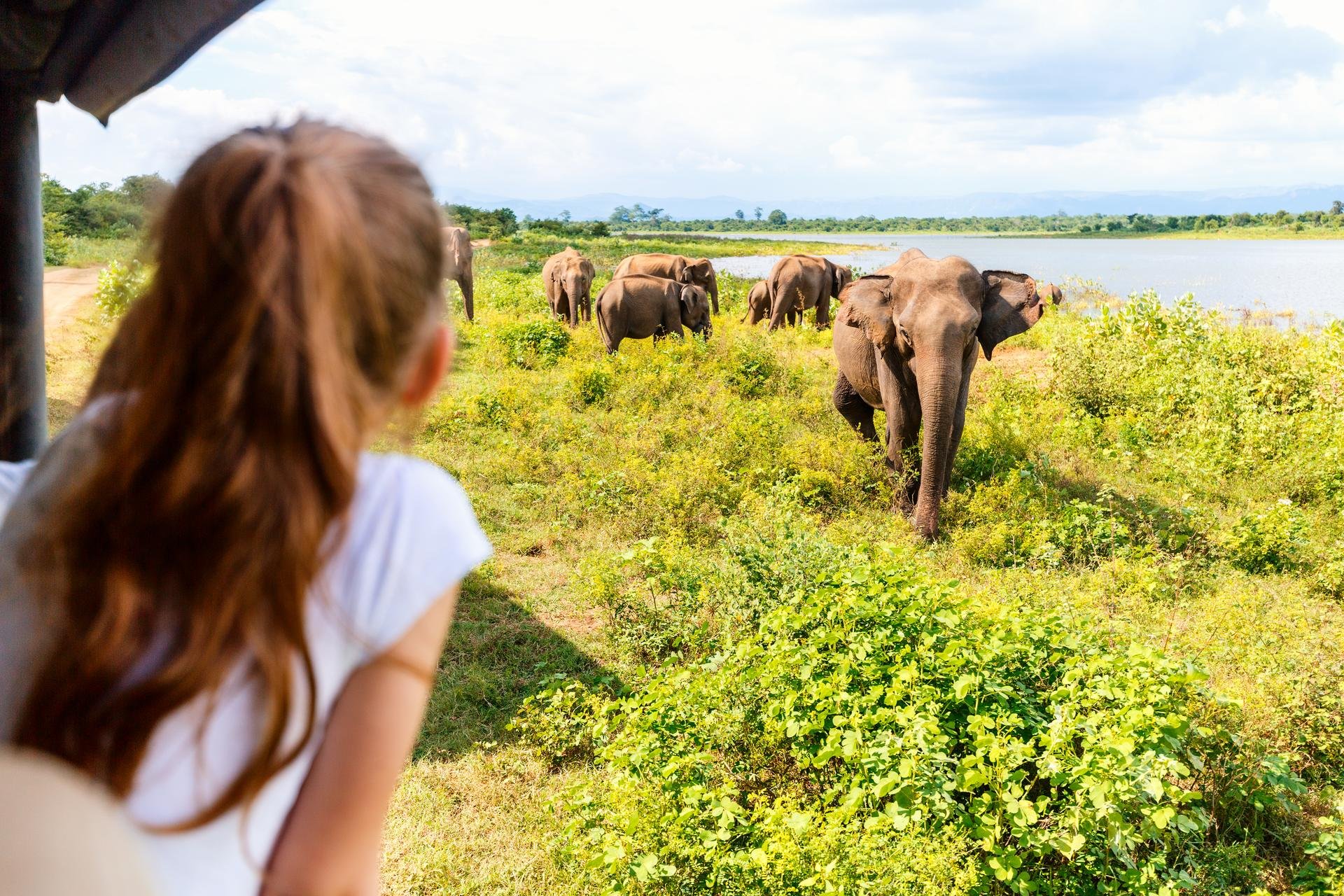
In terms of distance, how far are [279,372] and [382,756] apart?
431mm

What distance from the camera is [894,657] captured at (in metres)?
4.19

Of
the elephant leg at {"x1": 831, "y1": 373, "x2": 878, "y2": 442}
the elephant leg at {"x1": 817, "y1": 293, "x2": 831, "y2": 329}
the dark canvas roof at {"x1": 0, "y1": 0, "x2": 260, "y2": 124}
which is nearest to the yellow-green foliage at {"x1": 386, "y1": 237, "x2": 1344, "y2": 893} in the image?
the elephant leg at {"x1": 831, "y1": 373, "x2": 878, "y2": 442}

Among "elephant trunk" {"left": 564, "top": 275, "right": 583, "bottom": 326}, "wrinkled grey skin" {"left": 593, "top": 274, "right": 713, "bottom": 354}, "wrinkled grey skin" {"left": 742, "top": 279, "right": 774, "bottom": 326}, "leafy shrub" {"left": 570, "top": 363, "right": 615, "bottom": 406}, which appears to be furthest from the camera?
"wrinkled grey skin" {"left": 742, "top": 279, "right": 774, "bottom": 326}

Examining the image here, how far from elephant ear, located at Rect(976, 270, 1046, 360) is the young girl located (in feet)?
24.4

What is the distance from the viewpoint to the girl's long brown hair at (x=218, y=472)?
89 centimetres

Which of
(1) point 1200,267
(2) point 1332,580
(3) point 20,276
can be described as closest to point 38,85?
(3) point 20,276

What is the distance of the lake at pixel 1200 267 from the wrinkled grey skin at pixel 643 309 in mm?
3933

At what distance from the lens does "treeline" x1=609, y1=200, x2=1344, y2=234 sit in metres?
→ 71.8

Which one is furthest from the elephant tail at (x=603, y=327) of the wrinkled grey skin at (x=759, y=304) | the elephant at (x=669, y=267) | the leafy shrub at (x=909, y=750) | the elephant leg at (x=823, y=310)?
the leafy shrub at (x=909, y=750)

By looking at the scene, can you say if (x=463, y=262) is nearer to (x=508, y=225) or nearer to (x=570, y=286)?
(x=570, y=286)

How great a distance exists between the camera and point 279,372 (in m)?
0.89

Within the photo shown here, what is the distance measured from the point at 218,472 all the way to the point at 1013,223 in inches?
4846

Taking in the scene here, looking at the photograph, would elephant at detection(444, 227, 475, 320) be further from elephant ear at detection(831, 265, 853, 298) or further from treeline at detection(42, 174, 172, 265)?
treeline at detection(42, 174, 172, 265)

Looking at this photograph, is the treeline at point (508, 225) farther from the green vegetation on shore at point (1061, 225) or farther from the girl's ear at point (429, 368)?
the girl's ear at point (429, 368)
